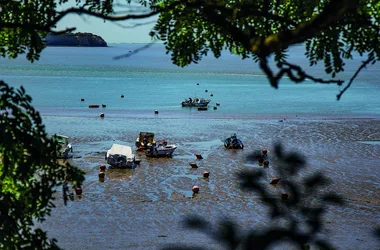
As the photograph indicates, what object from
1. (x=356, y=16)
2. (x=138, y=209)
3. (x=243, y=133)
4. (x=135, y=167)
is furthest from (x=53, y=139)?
(x=243, y=133)

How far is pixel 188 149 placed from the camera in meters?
44.9

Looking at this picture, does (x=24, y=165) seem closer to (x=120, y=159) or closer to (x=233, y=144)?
(x=120, y=159)

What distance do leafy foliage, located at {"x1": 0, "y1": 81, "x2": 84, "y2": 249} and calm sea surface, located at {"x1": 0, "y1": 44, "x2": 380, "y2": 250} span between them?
281 cm

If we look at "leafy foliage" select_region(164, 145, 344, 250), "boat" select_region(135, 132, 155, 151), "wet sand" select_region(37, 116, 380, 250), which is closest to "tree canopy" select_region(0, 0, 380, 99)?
"leafy foliage" select_region(164, 145, 344, 250)

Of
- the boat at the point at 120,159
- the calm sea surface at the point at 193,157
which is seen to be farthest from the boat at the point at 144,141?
the boat at the point at 120,159

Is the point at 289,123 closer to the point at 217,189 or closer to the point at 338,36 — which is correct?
the point at 217,189

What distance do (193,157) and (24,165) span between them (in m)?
33.7

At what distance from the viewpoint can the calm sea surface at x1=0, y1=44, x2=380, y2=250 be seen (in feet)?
87.1

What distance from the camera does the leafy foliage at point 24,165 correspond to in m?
7.83

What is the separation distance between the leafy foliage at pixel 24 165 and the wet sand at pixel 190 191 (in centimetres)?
678

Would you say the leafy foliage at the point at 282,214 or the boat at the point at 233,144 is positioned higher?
the leafy foliage at the point at 282,214

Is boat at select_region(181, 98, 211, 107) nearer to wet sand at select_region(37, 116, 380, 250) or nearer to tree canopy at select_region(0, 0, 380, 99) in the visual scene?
wet sand at select_region(37, 116, 380, 250)

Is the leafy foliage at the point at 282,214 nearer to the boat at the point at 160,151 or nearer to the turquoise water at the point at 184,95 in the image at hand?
the boat at the point at 160,151

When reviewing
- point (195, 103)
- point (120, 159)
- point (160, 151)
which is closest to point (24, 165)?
point (120, 159)
